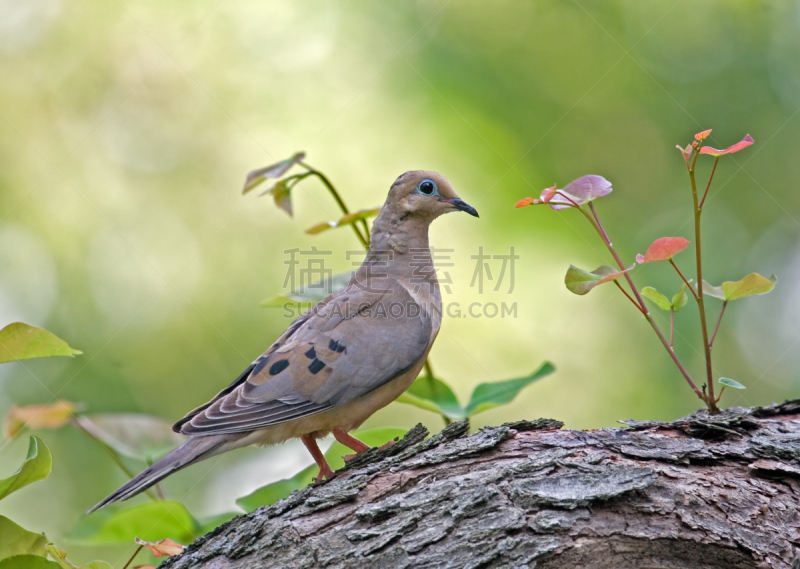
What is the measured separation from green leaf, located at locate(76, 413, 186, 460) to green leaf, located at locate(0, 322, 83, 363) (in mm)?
958

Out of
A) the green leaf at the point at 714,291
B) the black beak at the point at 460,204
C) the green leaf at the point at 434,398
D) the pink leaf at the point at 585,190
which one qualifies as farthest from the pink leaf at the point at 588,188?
the black beak at the point at 460,204

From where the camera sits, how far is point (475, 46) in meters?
5.30

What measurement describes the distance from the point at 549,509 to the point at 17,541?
180cm

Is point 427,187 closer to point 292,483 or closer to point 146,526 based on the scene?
point 292,483

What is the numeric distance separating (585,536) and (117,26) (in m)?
6.01

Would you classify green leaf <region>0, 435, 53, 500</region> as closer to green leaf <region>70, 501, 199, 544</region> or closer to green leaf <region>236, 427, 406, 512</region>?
green leaf <region>70, 501, 199, 544</region>

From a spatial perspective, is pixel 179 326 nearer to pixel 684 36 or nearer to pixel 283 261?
pixel 283 261

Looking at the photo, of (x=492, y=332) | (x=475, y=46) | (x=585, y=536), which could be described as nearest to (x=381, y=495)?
(x=585, y=536)

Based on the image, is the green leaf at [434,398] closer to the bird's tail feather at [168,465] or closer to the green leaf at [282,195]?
the bird's tail feather at [168,465]

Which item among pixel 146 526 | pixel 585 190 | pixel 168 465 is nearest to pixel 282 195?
pixel 168 465

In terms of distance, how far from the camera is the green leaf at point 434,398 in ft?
10.2

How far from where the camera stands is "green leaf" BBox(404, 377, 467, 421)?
3.10 m

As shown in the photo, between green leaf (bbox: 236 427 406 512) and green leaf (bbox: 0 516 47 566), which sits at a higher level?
green leaf (bbox: 236 427 406 512)

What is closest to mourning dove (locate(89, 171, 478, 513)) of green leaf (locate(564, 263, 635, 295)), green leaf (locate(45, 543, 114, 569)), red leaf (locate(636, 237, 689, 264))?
green leaf (locate(45, 543, 114, 569))
